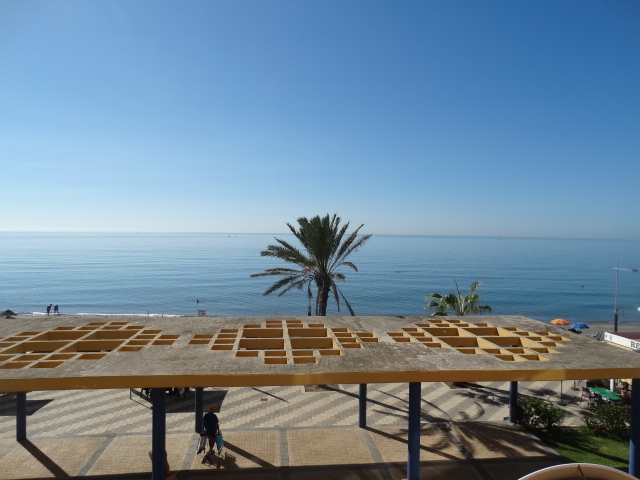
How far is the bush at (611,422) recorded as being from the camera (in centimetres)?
1250

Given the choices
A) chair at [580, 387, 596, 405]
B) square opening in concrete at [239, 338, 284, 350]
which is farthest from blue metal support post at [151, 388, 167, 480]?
chair at [580, 387, 596, 405]

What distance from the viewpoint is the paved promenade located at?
404 inches

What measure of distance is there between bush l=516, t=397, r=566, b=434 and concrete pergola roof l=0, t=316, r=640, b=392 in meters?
2.53

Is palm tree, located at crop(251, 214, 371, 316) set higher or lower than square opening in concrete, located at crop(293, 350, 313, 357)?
higher

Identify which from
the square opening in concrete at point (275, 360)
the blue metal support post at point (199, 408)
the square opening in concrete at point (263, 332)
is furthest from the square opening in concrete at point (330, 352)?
the blue metal support post at point (199, 408)

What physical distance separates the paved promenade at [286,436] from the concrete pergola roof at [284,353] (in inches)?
119

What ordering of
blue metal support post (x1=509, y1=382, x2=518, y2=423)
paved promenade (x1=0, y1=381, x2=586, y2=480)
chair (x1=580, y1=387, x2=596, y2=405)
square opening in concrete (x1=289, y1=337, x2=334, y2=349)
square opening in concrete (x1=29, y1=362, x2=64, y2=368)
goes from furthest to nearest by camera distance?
1. chair (x1=580, y1=387, x2=596, y2=405)
2. blue metal support post (x1=509, y1=382, x2=518, y2=423)
3. square opening in concrete (x1=289, y1=337, x2=334, y2=349)
4. paved promenade (x1=0, y1=381, x2=586, y2=480)
5. square opening in concrete (x1=29, y1=362, x2=64, y2=368)

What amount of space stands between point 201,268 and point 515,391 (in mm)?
101835

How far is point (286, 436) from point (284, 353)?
4085 mm

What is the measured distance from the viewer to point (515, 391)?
13469 millimetres

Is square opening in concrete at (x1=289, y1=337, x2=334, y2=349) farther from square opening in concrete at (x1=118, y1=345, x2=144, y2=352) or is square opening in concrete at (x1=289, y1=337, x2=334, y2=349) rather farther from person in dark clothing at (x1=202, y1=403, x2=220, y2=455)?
square opening in concrete at (x1=118, y1=345, x2=144, y2=352)

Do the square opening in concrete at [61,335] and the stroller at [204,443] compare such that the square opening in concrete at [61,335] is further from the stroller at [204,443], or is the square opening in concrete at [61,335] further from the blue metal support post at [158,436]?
the stroller at [204,443]

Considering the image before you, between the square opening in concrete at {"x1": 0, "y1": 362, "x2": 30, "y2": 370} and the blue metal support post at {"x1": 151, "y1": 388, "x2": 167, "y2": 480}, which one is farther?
the blue metal support post at {"x1": 151, "y1": 388, "x2": 167, "y2": 480}

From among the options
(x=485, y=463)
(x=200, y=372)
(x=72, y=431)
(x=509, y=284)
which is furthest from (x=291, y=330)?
(x=509, y=284)
